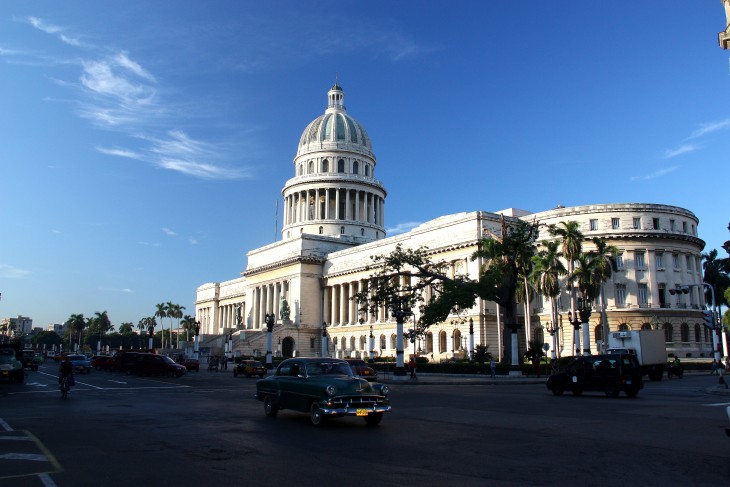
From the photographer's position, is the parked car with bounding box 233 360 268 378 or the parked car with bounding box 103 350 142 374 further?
the parked car with bounding box 103 350 142 374

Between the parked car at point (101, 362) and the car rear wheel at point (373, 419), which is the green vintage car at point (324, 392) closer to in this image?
the car rear wheel at point (373, 419)

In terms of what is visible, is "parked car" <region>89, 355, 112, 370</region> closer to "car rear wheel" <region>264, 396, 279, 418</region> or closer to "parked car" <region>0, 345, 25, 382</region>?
"parked car" <region>0, 345, 25, 382</region>

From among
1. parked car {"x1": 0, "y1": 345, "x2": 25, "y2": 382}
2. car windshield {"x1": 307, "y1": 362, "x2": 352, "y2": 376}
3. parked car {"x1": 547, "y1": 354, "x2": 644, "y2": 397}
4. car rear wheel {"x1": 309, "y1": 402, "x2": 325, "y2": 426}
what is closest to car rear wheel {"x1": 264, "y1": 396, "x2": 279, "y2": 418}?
car windshield {"x1": 307, "y1": 362, "x2": 352, "y2": 376}

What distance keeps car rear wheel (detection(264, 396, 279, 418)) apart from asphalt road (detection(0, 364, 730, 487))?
0.35 metres

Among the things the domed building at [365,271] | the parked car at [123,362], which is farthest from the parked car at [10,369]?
the domed building at [365,271]

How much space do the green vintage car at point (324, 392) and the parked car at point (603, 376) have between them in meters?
15.0

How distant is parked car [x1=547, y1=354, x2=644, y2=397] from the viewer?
26422 millimetres

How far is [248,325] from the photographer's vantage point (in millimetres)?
109125

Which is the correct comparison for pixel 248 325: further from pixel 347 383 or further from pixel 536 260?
pixel 347 383

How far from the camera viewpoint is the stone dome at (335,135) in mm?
115125

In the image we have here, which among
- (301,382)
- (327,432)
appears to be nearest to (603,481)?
(327,432)

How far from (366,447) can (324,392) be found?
3.29m

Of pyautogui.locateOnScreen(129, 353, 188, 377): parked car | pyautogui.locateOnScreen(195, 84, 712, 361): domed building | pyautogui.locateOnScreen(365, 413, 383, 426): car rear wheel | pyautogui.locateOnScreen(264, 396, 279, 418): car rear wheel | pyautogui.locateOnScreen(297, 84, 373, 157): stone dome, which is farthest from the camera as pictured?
pyautogui.locateOnScreen(297, 84, 373, 157): stone dome

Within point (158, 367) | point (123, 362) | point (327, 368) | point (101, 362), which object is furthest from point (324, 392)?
point (101, 362)
